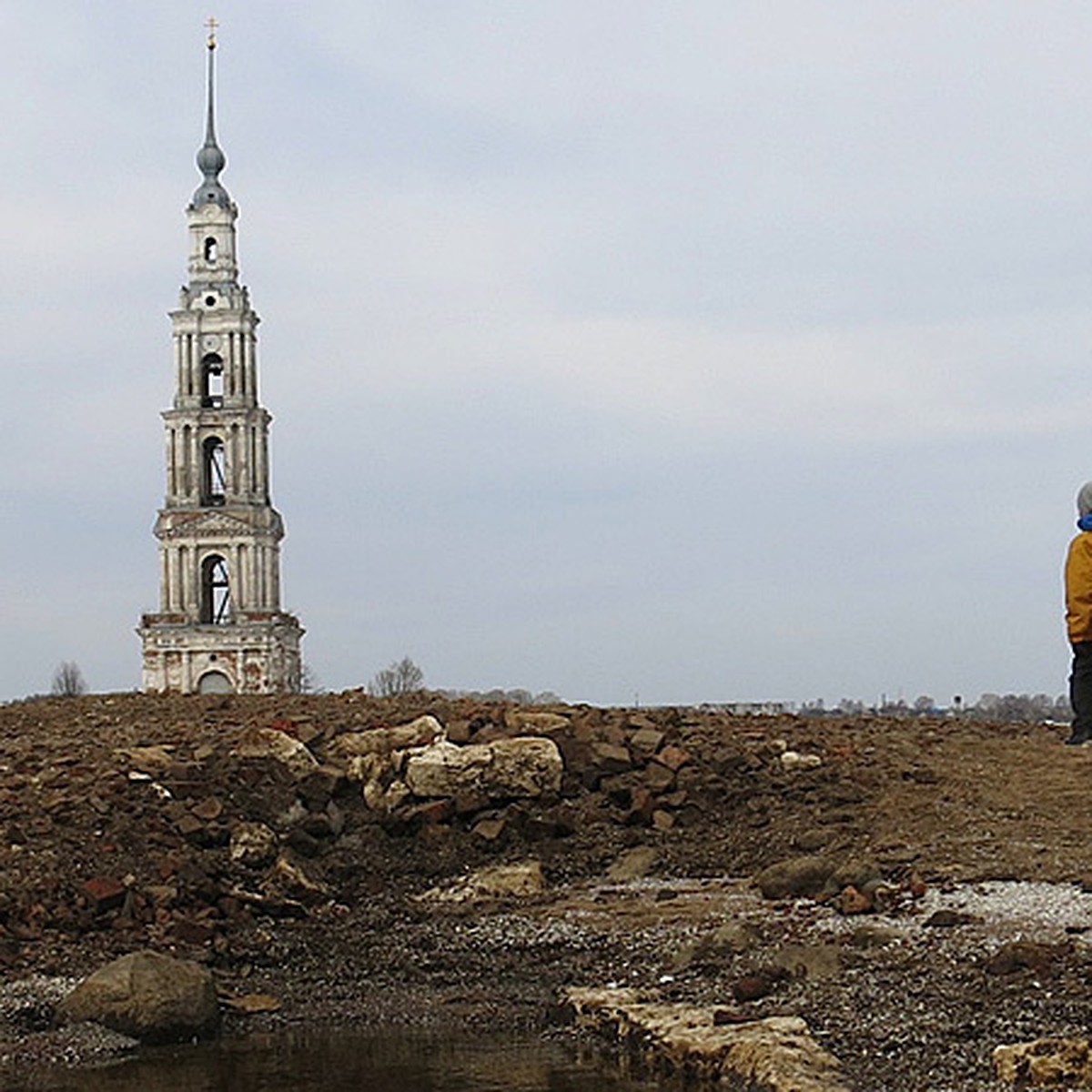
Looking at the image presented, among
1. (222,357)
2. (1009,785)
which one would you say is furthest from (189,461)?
(1009,785)

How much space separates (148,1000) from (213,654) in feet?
177

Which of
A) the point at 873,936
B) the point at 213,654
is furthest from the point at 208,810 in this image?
the point at 213,654

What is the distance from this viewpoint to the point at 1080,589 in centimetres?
1578

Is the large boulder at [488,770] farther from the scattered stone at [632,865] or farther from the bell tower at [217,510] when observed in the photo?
the bell tower at [217,510]

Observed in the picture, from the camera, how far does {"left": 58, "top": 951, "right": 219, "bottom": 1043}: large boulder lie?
10.3 metres

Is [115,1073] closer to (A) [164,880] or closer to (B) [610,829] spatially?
(A) [164,880]

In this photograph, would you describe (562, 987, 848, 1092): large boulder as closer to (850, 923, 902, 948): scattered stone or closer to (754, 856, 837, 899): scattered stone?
(850, 923, 902, 948): scattered stone

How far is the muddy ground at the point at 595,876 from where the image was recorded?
33.0 ft

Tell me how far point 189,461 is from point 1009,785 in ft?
178

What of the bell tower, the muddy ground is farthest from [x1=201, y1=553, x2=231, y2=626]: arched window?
the muddy ground

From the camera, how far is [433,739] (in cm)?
1581

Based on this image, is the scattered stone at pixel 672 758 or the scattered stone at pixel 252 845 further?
the scattered stone at pixel 672 758

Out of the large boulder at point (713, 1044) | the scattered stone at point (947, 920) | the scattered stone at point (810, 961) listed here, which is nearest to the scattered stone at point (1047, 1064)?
the large boulder at point (713, 1044)

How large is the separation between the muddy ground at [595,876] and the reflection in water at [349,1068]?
1.41ft
